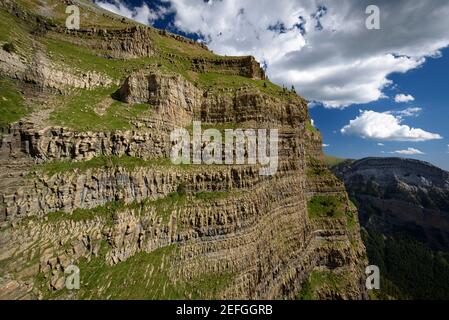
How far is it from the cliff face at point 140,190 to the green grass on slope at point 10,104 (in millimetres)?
445

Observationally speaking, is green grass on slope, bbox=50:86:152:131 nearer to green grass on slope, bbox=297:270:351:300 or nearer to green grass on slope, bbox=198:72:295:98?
green grass on slope, bbox=198:72:295:98

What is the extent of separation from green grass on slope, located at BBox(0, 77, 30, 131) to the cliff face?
1.46 ft

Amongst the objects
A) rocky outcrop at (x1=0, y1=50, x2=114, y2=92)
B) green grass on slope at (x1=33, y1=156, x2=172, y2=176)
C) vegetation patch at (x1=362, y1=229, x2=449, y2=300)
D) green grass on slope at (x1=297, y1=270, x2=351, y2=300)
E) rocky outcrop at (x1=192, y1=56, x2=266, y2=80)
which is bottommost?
vegetation patch at (x1=362, y1=229, x2=449, y2=300)

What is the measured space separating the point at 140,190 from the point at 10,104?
54.7 ft

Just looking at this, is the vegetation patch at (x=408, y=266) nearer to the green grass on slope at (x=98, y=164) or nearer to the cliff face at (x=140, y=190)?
the cliff face at (x=140, y=190)

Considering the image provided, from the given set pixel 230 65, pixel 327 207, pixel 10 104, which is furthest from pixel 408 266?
pixel 10 104

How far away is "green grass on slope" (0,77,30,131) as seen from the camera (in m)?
27.0

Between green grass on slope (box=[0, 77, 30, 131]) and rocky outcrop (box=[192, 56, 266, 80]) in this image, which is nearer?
green grass on slope (box=[0, 77, 30, 131])

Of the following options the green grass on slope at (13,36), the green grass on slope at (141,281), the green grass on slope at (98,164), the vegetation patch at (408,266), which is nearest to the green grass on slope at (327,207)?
the green grass on slope at (141,281)

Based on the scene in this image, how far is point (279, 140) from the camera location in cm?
5997

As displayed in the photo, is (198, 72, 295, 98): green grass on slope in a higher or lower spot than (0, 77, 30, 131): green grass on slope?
higher

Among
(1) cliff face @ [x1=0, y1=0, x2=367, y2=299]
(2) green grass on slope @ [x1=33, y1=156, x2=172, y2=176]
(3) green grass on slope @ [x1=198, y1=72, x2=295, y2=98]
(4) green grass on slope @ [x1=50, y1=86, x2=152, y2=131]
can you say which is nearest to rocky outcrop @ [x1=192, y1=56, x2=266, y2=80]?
(1) cliff face @ [x1=0, y1=0, x2=367, y2=299]
